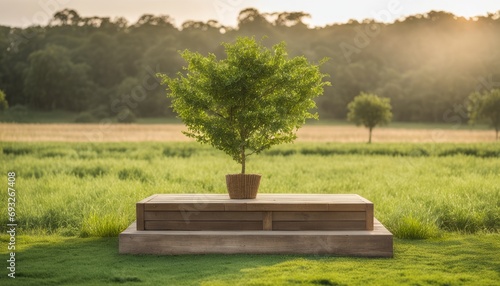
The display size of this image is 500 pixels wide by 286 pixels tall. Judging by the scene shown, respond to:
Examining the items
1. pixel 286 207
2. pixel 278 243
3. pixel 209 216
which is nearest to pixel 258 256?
pixel 278 243

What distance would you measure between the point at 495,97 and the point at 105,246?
4784 cm

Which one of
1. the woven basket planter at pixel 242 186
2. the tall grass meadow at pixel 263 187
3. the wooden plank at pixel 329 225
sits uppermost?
the woven basket planter at pixel 242 186

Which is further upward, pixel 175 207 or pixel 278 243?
pixel 175 207

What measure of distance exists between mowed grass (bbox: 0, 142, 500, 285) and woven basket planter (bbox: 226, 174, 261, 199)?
1.36 metres

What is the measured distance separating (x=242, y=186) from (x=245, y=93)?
162cm

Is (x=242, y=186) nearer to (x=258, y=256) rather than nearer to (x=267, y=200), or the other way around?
(x=267, y=200)

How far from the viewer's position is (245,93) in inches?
392

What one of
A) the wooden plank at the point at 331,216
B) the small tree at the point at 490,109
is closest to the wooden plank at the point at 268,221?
the wooden plank at the point at 331,216

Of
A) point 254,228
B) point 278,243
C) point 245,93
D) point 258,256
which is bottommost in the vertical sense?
point 258,256

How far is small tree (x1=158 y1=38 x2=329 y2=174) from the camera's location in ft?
31.9

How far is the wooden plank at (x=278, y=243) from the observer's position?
28.4 feet

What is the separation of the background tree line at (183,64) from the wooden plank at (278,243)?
231ft

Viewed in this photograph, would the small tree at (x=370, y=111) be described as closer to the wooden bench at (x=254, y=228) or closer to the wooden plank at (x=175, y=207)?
the wooden bench at (x=254, y=228)

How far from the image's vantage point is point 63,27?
312ft
